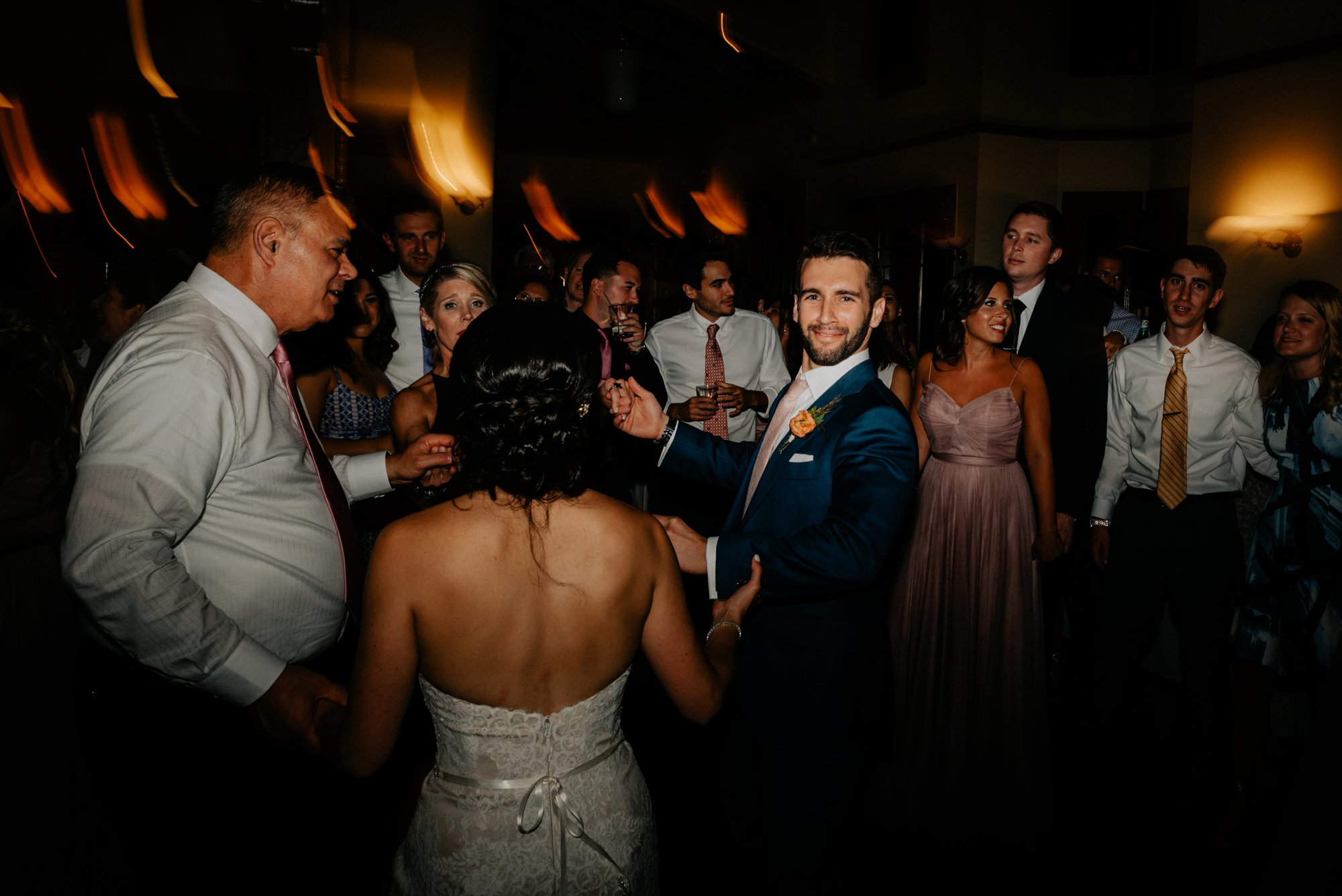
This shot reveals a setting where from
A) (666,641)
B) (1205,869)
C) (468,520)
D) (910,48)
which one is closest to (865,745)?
(666,641)

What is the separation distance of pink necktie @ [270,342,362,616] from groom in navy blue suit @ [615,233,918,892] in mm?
733

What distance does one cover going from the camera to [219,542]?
166 cm

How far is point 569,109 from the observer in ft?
39.8

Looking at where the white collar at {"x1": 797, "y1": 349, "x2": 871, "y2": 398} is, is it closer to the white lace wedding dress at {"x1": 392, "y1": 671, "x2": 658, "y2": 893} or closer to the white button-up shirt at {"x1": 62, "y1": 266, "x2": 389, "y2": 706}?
the white lace wedding dress at {"x1": 392, "y1": 671, "x2": 658, "y2": 893}

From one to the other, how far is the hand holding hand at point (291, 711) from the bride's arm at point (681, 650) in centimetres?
61

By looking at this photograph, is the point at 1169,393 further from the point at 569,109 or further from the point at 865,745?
the point at 569,109

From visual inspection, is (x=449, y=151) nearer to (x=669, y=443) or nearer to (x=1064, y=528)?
(x=669, y=443)

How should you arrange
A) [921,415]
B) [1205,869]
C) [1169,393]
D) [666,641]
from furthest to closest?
[1169,393] < [921,415] < [1205,869] < [666,641]

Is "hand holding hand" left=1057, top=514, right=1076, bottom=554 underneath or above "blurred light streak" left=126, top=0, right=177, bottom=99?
underneath

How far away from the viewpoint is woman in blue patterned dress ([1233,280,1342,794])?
2.95 m

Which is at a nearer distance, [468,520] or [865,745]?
[468,520]

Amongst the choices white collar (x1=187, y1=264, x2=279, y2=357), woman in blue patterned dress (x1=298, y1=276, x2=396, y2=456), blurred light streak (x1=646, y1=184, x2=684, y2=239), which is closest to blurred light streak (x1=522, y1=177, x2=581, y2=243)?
blurred light streak (x1=646, y1=184, x2=684, y2=239)

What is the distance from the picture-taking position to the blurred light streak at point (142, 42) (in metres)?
5.37

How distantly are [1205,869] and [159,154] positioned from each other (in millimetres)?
10351
